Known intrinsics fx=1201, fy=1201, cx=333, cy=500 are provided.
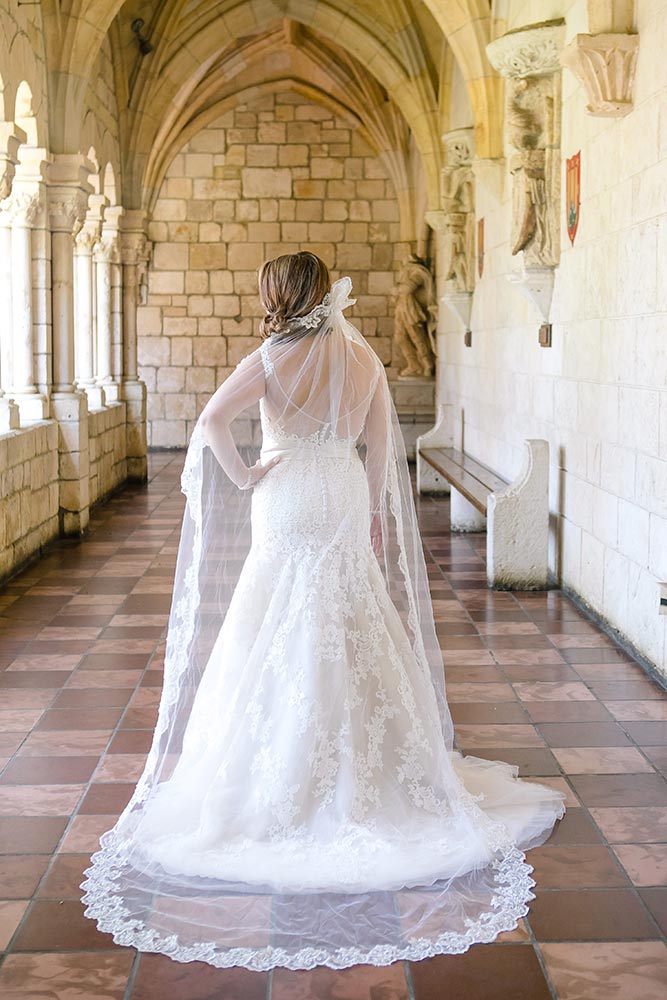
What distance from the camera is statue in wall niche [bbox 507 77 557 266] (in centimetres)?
630

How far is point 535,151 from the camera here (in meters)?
6.36

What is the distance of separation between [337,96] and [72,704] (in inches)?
433

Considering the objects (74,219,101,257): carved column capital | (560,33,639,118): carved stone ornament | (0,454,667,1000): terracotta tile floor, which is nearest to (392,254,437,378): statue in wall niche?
(74,219,101,257): carved column capital

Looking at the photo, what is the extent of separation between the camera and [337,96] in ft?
44.9

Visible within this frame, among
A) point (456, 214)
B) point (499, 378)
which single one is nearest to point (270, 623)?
point (499, 378)

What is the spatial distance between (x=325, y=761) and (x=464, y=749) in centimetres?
89

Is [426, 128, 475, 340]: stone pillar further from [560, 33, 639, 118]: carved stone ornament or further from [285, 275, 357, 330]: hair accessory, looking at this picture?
[285, 275, 357, 330]: hair accessory

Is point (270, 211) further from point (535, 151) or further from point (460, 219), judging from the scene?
point (535, 151)

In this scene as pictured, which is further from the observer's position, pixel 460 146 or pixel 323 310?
pixel 460 146

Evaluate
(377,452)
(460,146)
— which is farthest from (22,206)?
(377,452)

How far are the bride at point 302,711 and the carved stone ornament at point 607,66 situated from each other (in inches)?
90.6

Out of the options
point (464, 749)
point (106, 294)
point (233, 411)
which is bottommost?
point (464, 749)

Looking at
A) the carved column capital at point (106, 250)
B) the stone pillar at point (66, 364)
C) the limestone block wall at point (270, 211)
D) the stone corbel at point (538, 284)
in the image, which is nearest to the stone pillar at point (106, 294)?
the carved column capital at point (106, 250)

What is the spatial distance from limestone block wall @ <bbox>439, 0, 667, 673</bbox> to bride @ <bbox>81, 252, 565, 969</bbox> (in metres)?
1.62
